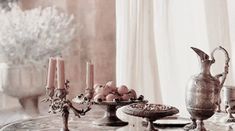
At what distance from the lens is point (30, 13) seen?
3496 mm

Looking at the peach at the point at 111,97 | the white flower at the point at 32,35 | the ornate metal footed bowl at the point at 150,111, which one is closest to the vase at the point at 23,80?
the white flower at the point at 32,35

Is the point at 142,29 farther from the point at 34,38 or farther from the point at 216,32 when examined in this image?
the point at 34,38

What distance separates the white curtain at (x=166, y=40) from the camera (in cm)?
293

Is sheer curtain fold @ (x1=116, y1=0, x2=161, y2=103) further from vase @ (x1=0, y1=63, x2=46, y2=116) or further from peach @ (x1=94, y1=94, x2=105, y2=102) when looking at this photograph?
peach @ (x1=94, y1=94, x2=105, y2=102)

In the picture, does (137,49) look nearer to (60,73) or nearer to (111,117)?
(111,117)

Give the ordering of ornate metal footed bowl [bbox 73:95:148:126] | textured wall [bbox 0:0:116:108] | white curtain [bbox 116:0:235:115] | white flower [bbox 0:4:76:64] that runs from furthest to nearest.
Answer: textured wall [bbox 0:0:116:108], white flower [bbox 0:4:76:64], white curtain [bbox 116:0:235:115], ornate metal footed bowl [bbox 73:95:148:126]

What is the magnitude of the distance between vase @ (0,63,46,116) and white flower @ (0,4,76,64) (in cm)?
6

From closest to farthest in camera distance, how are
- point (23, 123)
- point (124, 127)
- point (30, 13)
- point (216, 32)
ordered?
point (124, 127), point (23, 123), point (216, 32), point (30, 13)

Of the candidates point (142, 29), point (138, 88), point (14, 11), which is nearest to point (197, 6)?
point (142, 29)

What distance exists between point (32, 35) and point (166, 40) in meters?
0.99

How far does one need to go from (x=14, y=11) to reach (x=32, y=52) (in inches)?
15.2

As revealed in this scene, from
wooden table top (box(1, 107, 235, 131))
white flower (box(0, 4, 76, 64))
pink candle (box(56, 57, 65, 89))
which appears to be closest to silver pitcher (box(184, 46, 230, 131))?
wooden table top (box(1, 107, 235, 131))

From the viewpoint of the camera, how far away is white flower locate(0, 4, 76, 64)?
3273 mm

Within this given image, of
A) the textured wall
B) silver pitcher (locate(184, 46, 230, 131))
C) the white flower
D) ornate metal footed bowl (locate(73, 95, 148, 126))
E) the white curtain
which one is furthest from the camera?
the textured wall
